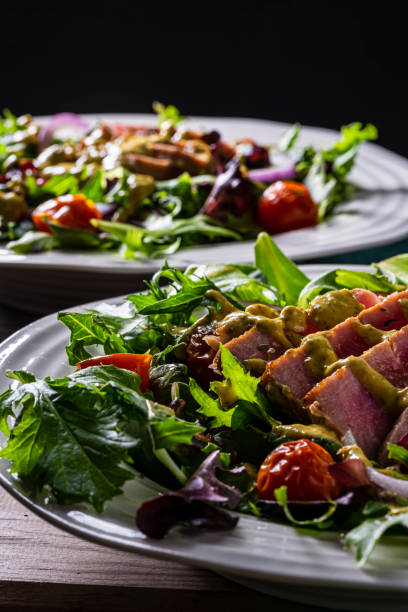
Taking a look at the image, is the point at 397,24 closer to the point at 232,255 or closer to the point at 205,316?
the point at 232,255

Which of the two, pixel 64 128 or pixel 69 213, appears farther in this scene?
pixel 64 128

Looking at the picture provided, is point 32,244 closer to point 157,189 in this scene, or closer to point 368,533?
point 157,189

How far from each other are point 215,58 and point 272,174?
6.05m

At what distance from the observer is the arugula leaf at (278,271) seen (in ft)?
9.12

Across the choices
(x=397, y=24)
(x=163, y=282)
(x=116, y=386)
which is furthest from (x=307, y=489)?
(x=397, y=24)

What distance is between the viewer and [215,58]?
34.4 ft

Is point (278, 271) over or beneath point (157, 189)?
over

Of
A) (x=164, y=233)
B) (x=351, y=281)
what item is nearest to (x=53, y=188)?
(x=164, y=233)

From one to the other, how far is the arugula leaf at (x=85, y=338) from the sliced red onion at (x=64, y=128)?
3.75 meters

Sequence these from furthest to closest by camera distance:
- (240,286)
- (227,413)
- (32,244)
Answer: (32,244)
(240,286)
(227,413)

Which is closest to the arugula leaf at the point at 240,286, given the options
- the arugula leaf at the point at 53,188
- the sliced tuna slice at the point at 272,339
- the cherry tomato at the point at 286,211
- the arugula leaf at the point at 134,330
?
the arugula leaf at the point at 134,330

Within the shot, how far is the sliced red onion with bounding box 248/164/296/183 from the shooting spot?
4844 mm

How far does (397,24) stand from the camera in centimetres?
1003

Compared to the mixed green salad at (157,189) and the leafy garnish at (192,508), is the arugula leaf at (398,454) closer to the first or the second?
the leafy garnish at (192,508)
